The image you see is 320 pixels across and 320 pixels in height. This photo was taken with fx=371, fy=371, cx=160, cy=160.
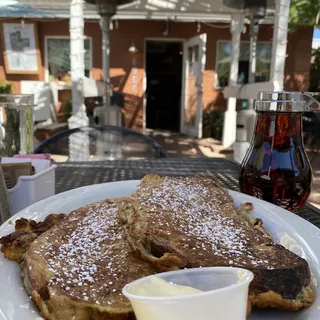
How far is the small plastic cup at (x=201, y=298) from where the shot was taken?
374mm

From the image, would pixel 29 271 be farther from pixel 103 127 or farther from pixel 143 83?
pixel 143 83

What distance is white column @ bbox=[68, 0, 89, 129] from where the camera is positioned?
4.42 m

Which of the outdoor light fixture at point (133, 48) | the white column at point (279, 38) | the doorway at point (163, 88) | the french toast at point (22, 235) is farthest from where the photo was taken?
the doorway at point (163, 88)

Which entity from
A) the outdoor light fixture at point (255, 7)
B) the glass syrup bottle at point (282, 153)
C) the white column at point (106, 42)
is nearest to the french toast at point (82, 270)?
the glass syrup bottle at point (282, 153)

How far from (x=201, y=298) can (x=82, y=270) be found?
264 mm

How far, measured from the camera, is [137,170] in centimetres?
169

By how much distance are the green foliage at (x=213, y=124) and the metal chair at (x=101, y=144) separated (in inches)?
241

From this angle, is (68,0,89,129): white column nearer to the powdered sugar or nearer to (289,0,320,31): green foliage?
the powdered sugar

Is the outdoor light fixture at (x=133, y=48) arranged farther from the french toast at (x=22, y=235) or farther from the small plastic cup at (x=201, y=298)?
the small plastic cup at (x=201, y=298)

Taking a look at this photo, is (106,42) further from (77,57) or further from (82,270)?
(82,270)

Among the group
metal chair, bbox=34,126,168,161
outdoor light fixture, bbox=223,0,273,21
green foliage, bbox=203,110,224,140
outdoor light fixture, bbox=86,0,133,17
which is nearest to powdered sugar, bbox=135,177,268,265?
metal chair, bbox=34,126,168,161

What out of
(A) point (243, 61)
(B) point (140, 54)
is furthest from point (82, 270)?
(A) point (243, 61)

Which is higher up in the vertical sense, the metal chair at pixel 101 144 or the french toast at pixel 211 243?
the french toast at pixel 211 243

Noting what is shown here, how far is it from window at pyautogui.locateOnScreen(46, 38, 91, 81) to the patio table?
7.16 m
